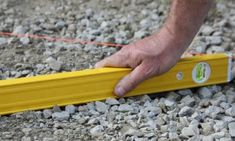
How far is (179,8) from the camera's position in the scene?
11.3 feet

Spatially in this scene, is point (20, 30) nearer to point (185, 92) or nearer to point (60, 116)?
point (60, 116)

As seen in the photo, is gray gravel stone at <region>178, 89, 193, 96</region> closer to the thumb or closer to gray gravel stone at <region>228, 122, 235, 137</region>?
the thumb

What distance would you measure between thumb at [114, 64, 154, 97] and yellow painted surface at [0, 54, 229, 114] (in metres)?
0.03

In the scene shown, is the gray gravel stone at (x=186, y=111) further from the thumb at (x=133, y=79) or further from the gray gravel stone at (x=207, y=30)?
the gray gravel stone at (x=207, y=30)

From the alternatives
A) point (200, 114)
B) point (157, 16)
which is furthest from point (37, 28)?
point (200, 114)

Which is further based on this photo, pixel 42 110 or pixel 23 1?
pixel 23 1

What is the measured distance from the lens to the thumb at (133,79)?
11.0 feet

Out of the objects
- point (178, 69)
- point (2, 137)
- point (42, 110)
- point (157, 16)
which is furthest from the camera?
point (157, 16)

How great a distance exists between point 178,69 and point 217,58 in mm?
256

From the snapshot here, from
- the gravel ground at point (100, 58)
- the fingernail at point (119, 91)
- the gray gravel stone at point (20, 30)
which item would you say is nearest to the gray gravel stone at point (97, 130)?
the gravel ground at point (100, 58)

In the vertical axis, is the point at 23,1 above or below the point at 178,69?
above

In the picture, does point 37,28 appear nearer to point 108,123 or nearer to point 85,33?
point 85,33

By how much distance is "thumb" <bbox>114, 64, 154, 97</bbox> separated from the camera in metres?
3.37

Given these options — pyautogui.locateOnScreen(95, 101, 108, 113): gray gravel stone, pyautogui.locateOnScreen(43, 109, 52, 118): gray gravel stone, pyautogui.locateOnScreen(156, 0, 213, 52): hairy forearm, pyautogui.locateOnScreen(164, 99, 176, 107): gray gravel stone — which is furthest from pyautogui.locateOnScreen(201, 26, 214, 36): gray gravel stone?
pyautogui.locateOnScreen(43, 109, 52, 118): gray gravel stone
